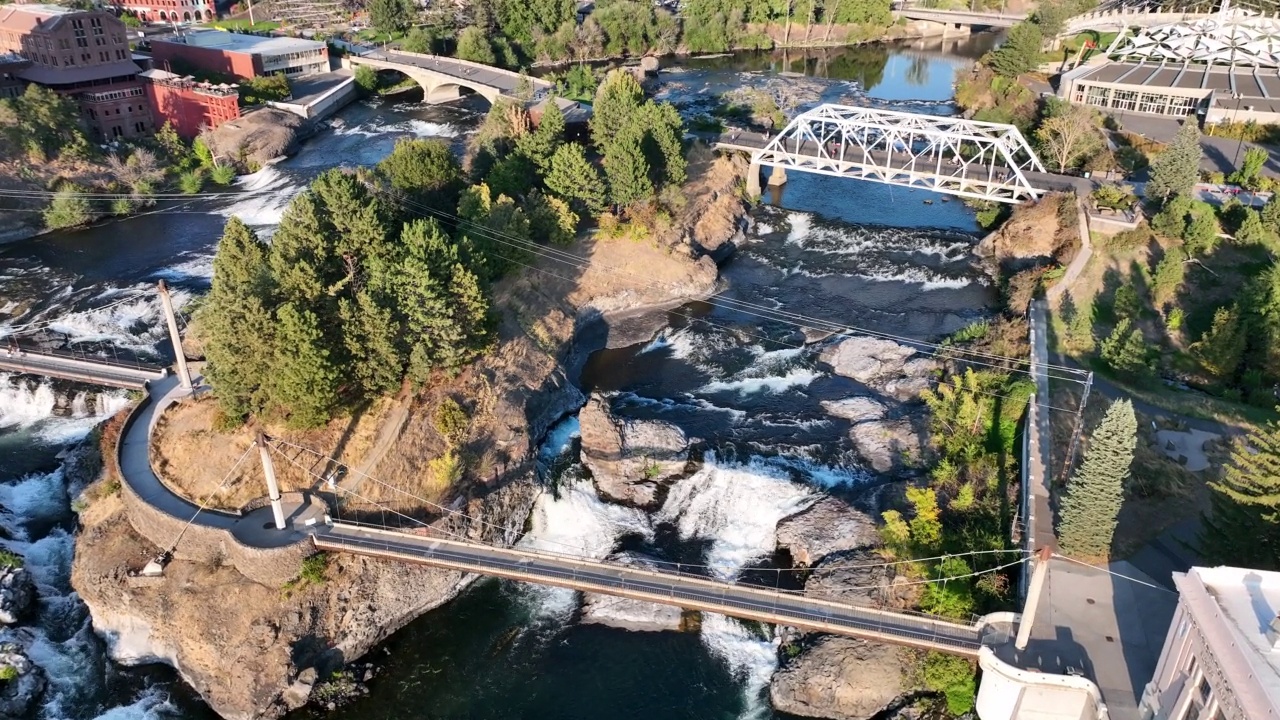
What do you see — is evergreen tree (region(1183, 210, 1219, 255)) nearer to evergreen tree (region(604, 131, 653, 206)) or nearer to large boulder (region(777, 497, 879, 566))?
large boulder (region(777, 497, 879, 566))

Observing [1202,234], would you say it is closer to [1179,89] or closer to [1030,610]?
[1179,89]

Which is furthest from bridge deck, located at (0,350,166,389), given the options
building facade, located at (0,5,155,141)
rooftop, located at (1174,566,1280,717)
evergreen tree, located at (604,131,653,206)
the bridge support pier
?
rooftop, located at (1174,566,1280,717)

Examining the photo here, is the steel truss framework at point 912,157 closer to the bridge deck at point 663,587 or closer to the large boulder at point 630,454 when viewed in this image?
the large boulder at point 630,454

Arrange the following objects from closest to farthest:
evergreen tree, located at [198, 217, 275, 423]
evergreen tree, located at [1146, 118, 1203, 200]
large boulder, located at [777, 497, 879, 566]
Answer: evergreen tree, located at [198, 217, 275, 423]
large boulder, located at [777, 497, 879, 566]
evergreen tree, located at [1146, 118, 1203, 200]

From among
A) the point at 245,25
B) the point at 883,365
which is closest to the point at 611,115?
the point at 883,365

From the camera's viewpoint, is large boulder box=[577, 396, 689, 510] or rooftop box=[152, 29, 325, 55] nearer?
large boulder box=[577, 396, 689, 510]

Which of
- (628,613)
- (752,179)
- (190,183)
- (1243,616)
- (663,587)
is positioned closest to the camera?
(1243,616)

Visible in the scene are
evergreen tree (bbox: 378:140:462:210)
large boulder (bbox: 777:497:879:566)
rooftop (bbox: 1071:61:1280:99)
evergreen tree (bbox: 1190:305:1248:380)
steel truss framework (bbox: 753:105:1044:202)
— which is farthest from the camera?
rooftop (bbox: 1071:61:1280:99)
